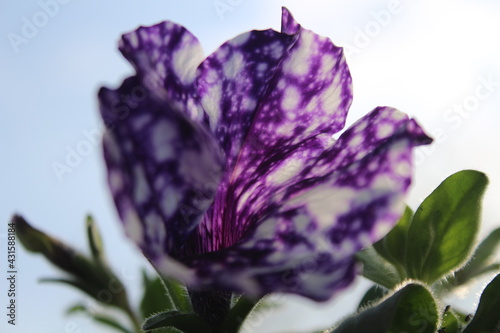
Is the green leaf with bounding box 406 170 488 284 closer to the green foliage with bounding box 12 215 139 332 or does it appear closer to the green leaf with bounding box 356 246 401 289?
the green leaf with bounding box 356 246 401 289

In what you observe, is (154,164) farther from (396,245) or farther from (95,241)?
(95,241)

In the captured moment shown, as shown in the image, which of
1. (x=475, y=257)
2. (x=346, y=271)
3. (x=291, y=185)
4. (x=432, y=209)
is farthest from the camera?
(x=475, y=257)

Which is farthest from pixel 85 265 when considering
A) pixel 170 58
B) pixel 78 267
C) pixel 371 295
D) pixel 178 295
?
pixel 170 58

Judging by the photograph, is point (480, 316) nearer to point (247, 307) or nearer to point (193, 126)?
point (247, 307)

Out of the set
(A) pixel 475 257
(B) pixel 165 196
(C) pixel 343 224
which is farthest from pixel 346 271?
(A) pixel 475 257

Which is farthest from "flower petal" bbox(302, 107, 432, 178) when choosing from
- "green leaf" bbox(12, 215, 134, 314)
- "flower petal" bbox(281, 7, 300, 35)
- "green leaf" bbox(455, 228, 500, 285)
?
"green leaf" bbox(12, 215, 134, 314)

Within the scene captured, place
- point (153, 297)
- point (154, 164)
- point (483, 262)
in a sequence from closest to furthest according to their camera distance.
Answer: point (154, 164) → point (483, 262) → point (153, 297)

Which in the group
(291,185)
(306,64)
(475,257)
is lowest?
(475,257)
